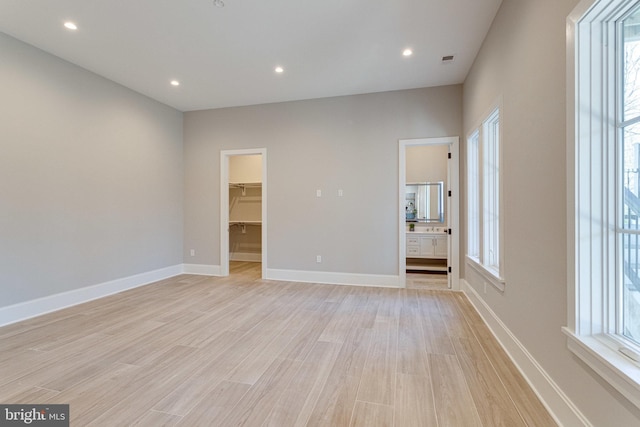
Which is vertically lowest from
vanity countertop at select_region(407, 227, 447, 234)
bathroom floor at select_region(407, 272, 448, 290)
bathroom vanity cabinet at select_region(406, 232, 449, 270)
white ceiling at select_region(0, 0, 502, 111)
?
bathroom floor at select_region(407, 272, 448, 290)

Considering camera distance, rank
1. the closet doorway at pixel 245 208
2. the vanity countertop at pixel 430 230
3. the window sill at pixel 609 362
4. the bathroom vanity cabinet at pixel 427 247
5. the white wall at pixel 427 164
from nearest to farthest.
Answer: the window sill at pixel 609 362
the bathroom vanity cabinet at pixel 427 247
the vanity countertop at pixel 430 230
the white wall at pixel 427 164
the closet doorway at pixel 245 208

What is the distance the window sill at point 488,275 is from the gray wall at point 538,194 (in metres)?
0.10

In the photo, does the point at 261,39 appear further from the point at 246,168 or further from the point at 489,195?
the point at 246,168

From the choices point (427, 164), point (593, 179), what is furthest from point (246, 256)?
point (593, 179)

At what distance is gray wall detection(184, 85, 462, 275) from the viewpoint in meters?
4.39

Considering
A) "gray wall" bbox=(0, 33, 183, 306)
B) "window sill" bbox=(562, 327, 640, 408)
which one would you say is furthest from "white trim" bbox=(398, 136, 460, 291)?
"gray wall" bbox=(0, 33, 183, 306)

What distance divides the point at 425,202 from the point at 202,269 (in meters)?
4.74

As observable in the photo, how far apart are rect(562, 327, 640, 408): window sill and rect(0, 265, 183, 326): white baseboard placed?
482 centimetres

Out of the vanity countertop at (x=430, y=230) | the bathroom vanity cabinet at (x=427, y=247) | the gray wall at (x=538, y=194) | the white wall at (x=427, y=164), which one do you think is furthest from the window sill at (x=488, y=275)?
the white wall at (x=427, y=164)

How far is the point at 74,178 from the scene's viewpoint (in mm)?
3592

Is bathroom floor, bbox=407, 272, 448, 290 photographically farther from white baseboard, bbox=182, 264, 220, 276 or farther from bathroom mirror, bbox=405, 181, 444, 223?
white baseboard, bbox=182, 264, 220, 276

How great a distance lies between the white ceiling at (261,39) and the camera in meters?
2.57

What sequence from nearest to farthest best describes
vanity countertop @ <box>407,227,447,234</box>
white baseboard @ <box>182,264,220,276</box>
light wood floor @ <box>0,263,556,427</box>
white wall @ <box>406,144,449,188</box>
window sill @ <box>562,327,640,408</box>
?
1. window sill @ <box>562,327,640,408</box>
2. light wood floor @ <box>0,263,556,427</box>
3. white baseboard @ <box>182,264,220,276</box>
4. vanity countertop @ <box>407,227,447,234</box>
5. white wall @ <box>406,144,449,188</box>

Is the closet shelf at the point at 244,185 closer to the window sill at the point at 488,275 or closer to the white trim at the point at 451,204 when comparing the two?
the white trim at the point at 451,204
